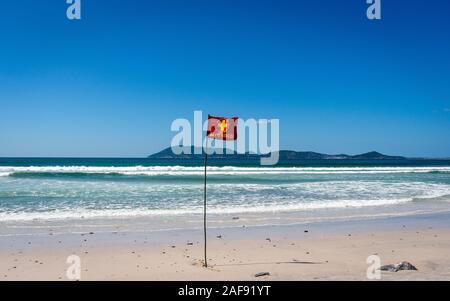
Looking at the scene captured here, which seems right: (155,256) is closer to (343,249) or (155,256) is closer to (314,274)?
(314,274)

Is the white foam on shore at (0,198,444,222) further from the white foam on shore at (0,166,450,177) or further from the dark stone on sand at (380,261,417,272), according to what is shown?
the white foam on shore at (0,166,450,177)

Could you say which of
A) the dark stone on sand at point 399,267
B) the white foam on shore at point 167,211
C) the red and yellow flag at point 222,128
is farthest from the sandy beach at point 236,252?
the white foam on shore at point 167,211

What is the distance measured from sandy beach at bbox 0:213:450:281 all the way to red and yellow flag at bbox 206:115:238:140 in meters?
2.26

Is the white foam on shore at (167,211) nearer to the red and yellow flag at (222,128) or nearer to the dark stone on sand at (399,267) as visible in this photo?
the red and yellow flag at (222,128)

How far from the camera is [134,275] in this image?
6238 mm

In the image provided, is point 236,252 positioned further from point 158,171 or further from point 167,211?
point 158,171

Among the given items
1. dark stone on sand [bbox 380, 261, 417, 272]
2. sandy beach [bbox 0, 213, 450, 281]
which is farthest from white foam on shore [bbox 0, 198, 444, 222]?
dark stone on sand [bbox 380, 261, 417, 272]

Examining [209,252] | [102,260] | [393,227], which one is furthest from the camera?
[393,227]

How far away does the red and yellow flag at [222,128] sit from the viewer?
692 cm

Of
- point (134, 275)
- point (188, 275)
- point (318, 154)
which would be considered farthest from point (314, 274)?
point (318, 154)

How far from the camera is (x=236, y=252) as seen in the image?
26.1 ft

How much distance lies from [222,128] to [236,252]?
2.62 m

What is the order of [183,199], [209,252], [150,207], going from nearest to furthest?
1. [209,252]
2. [150,207]
3. [183,199]

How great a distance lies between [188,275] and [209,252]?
1.69m
